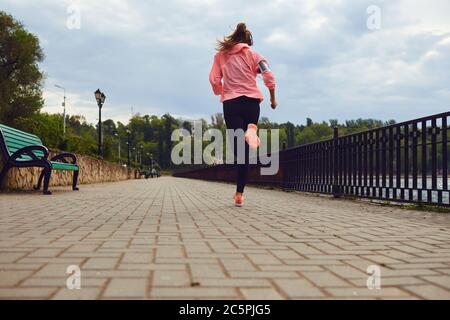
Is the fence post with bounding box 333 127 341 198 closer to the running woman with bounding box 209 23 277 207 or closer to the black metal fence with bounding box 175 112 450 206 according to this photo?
the black metal fence with bounding box 175 112 450 206

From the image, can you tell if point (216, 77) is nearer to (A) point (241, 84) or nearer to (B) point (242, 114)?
(A) point (241, 84)

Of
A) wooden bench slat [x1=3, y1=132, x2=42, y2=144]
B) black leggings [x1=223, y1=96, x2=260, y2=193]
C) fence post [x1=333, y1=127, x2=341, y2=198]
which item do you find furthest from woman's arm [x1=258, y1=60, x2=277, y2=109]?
wooden bench slat [x1=3, y1=132, x2=42, y2=144]

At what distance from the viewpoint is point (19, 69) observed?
39.7m

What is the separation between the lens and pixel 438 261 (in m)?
2.59

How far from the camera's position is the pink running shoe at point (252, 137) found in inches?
226

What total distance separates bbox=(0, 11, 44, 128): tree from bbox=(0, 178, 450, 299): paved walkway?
39.0 m

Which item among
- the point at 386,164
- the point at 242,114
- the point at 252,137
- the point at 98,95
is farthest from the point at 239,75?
the point at 98,95

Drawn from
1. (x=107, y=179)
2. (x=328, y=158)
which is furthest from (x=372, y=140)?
(x=107, y=179)

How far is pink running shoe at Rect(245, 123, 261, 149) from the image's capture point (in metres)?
5.75

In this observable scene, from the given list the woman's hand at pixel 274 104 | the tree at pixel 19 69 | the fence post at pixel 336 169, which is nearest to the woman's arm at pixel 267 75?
the woman's hand at pixel 274 104

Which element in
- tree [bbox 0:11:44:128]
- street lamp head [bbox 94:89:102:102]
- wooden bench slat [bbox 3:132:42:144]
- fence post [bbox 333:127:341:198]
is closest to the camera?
wooden bench slat [bbox 3:132:42:144]

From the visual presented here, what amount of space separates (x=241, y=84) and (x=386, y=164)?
309 cm
